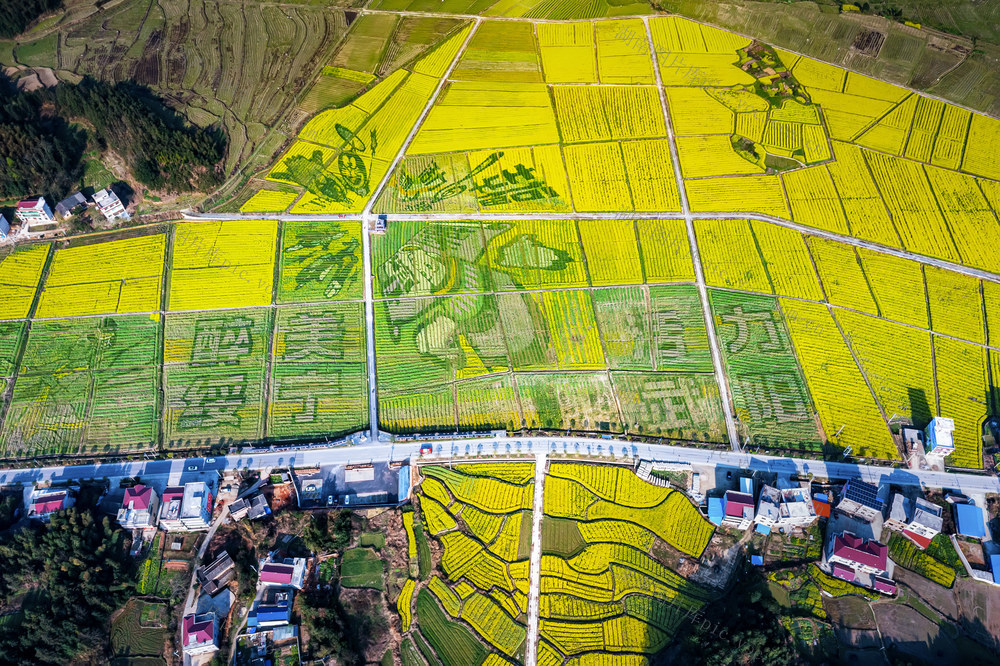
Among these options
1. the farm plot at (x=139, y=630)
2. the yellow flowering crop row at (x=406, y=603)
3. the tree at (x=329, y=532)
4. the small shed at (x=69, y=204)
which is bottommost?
the farm plot at (x=139, y=630)

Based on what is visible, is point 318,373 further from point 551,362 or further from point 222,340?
point 551,362

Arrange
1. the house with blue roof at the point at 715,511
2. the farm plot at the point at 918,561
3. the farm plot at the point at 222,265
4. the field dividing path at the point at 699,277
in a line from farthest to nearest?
the farm plot at the point at 222,265 → the field dividing path at the point at 699,277 → the house with blue roof at the point at 715,511 → the farm plot at the point at 918,561

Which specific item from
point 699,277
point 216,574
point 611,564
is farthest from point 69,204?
point 699,277

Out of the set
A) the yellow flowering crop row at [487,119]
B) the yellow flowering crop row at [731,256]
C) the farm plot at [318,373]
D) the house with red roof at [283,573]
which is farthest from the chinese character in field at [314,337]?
the yellow flowering crop row at [731,256]

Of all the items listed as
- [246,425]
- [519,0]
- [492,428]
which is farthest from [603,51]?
[246,425]

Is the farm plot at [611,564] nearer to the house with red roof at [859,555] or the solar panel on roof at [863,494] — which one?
the house with red roof at [859,555]
